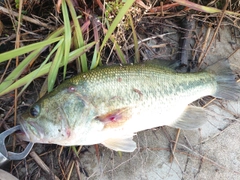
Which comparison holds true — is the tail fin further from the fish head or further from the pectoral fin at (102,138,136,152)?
the fish head

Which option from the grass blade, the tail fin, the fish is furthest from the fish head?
the tail fin

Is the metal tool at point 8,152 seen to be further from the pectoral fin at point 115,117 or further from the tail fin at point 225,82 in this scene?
the tail fin at point 225,82

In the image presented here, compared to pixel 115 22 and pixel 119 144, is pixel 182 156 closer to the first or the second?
pixel 119 144

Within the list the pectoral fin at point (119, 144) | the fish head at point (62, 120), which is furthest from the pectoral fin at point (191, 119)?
the fish head at point (62, 120)

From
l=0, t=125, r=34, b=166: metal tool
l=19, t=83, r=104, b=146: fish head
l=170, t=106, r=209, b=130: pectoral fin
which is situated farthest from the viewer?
l=170, t=106, r=209, b=130: pectoral fin

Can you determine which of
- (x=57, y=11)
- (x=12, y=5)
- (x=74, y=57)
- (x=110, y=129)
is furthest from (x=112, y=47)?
(x=12, y=5)

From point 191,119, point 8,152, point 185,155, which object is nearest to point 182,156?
point 185,155

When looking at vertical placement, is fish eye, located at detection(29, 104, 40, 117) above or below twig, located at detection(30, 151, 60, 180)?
above
